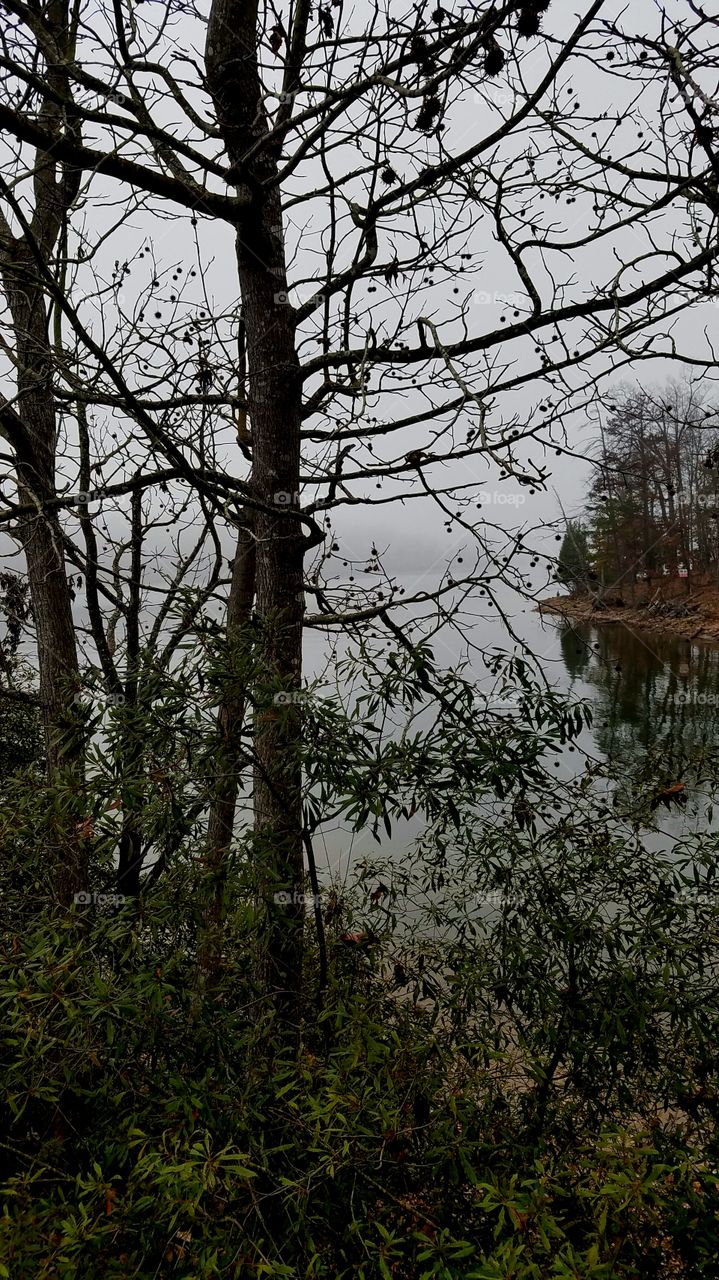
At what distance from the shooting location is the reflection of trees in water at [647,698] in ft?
6.84

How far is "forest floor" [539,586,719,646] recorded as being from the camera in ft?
6.61

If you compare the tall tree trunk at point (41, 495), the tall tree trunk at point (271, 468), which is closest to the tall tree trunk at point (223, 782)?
the tall tree trunk at point (271, 468)

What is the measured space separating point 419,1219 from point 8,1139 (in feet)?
3.60

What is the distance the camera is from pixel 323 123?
5.83ft

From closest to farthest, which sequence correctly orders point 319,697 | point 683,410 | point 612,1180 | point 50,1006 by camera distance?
point 612,1180 → point 50,1006 → point 319,697 → point 683,410

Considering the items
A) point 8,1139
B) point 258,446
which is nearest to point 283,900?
point 8,1139

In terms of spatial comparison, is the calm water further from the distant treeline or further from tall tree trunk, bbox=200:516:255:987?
tall tree trunk, bbox=200:516:255:987

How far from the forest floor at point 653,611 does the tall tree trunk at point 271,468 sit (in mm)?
840

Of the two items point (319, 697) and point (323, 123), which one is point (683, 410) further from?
point (319, 697)

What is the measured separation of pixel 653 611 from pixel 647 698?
537mm

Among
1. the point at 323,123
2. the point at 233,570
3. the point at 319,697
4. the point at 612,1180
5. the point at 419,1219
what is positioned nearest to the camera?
the point at 612,1180

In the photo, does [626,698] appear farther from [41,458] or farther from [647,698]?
[41,458]

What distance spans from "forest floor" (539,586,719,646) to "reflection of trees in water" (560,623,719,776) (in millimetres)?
54

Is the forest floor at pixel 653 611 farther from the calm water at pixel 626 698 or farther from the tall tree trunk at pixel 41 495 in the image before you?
the tall tree trunk at pixel 41 495
